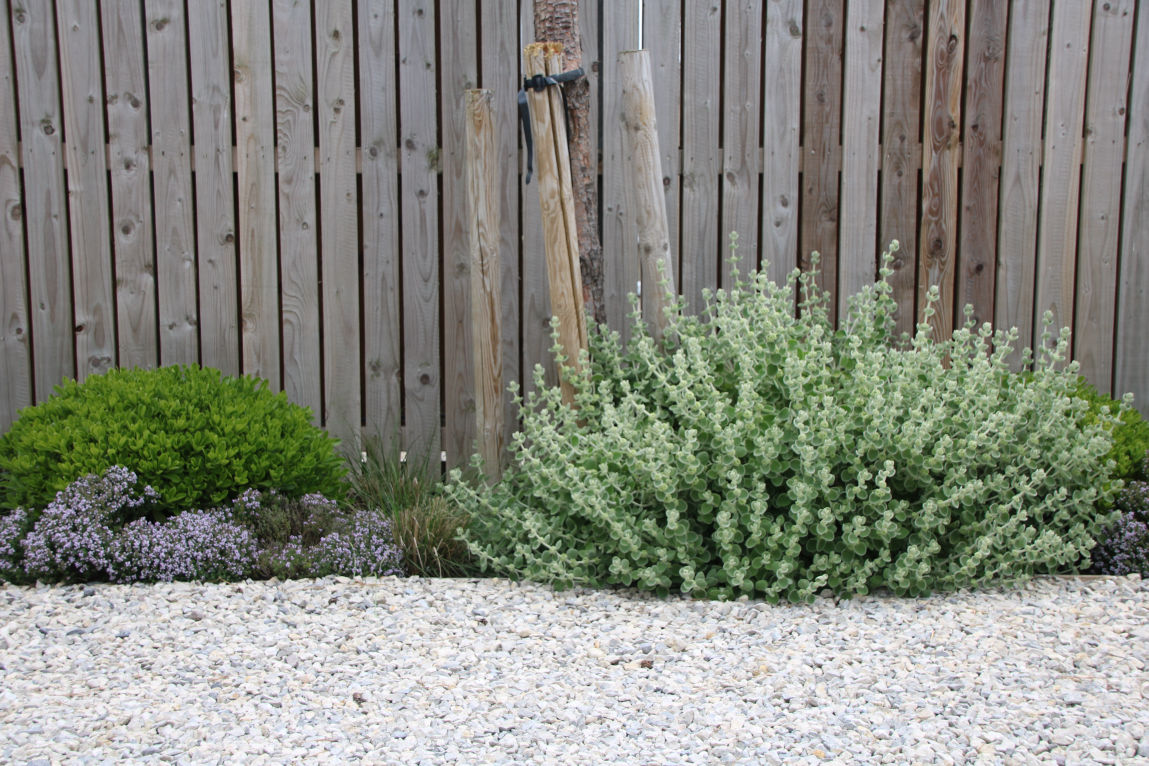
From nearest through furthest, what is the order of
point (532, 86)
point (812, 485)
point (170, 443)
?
point (812, 485) < point (170, 443) < point (532, 86)

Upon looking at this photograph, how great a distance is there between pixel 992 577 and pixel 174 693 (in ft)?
8.51

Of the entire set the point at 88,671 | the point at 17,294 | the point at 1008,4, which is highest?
the point at 1008,4

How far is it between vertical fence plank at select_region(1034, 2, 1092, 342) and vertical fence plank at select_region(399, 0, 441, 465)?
288 centimetres

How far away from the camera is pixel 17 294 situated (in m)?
4.27

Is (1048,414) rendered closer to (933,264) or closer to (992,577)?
(992,577)

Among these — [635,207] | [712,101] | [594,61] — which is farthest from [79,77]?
[712,101]

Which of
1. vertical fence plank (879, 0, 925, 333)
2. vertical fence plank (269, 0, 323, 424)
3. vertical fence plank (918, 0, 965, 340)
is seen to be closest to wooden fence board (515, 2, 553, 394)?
vertical fence plank (269, 0, 323, 424)

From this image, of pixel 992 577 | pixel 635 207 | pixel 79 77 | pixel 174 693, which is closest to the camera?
pixel 174 693

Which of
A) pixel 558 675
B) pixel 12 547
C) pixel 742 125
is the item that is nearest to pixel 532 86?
pixel 742 125

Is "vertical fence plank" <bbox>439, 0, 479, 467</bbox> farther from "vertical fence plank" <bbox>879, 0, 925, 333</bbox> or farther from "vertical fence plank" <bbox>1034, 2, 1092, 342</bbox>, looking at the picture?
"vertical fence plank" <bbox>1034, 2, 1092, 342</bbox>

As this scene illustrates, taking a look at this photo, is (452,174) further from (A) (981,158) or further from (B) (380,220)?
(A) (981,158)

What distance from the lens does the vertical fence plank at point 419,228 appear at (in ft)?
13.6

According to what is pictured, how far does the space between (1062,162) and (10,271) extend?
16.4 ft

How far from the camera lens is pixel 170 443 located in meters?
3.45
